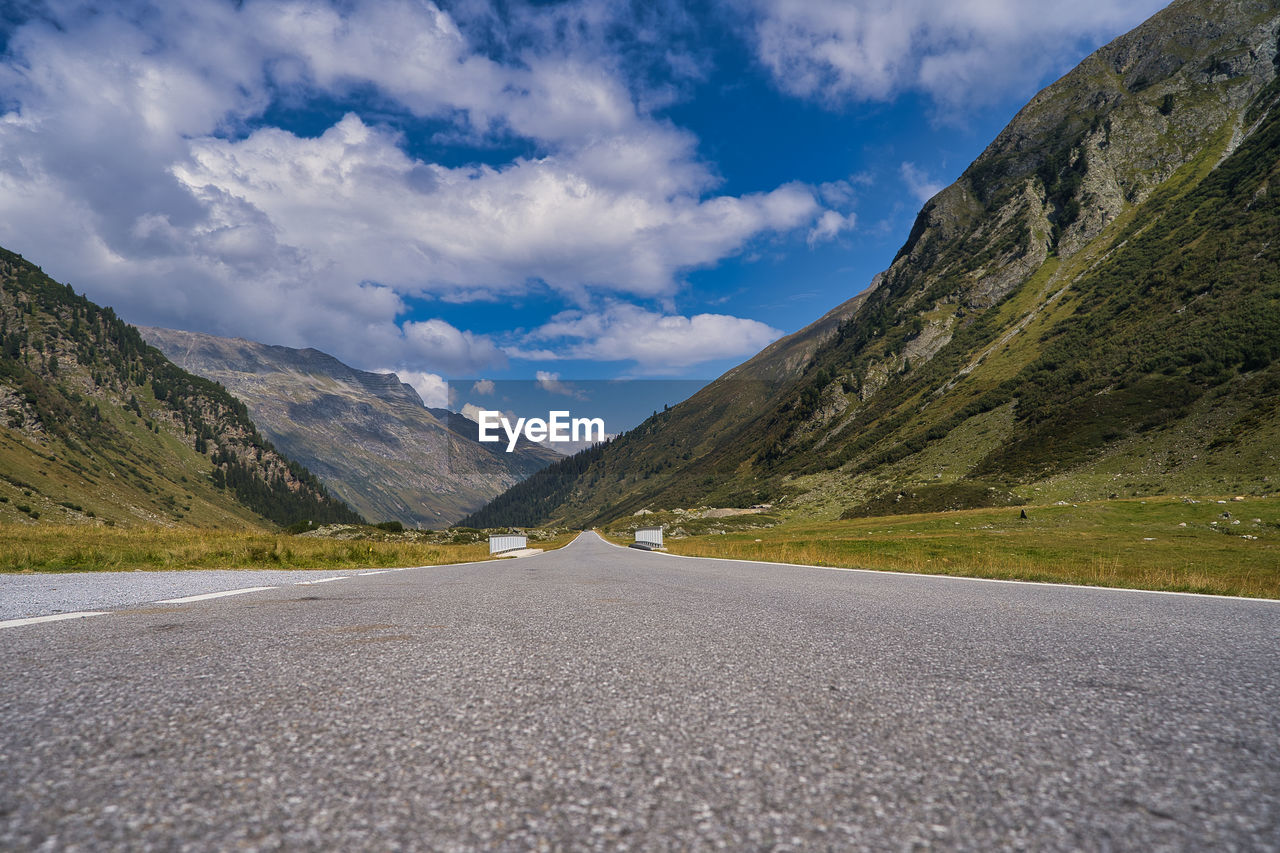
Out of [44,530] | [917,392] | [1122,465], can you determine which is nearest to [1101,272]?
[917,392]

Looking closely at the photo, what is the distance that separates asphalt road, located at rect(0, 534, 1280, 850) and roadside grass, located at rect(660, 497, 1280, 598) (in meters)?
10.4

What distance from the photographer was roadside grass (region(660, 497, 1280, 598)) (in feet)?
47.8

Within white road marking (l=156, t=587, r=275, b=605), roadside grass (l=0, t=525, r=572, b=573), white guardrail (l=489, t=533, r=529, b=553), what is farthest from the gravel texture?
white guardrail (l=489, t=533, r=529, b=553)

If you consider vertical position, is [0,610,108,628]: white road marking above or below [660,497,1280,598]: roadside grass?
above

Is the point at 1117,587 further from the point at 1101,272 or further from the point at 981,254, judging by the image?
the point at 981,254

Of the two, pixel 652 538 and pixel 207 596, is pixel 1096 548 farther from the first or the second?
pixel 652 538

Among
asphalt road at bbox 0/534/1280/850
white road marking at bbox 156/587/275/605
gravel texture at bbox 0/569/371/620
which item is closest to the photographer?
asphalt road at bbox 0/534/1280/850

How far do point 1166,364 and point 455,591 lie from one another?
93186mm

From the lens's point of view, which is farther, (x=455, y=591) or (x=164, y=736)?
(x=455, y=591)

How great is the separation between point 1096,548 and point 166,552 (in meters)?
36.1

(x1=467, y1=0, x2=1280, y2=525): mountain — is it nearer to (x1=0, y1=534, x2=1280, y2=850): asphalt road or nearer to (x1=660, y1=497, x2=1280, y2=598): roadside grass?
(x1=660, y1=497, x2=1280, y2=598): roadside grass

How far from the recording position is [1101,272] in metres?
117

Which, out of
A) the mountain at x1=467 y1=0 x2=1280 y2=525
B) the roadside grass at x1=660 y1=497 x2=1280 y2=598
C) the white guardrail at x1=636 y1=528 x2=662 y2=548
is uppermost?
the mountain at x1=467 y1=0 x2=1280 y2=525

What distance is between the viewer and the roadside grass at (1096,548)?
573 inches
